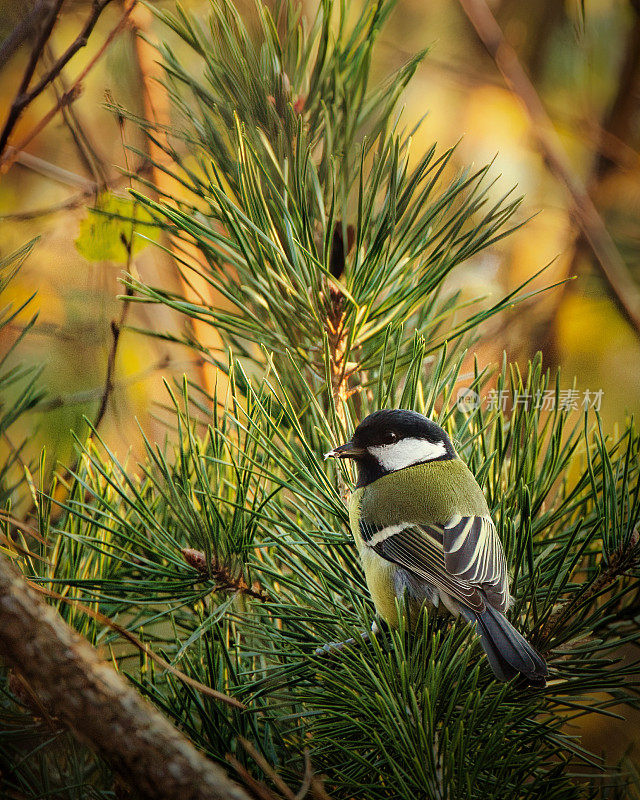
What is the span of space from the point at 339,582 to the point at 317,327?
0.14 metres

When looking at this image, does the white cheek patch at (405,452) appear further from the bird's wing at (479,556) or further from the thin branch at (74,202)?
Answer: the thin branch at (74,202)

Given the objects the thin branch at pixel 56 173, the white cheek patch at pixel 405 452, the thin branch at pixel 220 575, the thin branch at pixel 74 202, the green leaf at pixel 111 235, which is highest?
the thin branch at pixel 56 173

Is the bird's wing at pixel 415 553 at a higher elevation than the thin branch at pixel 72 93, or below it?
below

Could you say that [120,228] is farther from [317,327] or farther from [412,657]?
[412,657]

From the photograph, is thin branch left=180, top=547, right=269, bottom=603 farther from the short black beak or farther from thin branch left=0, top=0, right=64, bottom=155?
thin branch left=0, top=0, right=64, bottom=155

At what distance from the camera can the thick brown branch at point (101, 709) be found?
201 millimetres

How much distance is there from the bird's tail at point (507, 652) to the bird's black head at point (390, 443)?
9 centimetres

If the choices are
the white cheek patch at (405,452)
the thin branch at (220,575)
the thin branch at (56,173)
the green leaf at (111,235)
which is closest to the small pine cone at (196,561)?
the thin branch at (220,575)

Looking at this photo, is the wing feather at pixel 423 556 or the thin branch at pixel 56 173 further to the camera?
the thin branch at pixel 56 173

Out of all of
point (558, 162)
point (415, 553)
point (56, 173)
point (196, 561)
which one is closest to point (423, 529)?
point (415, 553)

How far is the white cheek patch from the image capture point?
353 mm

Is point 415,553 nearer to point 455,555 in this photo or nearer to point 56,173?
point 455,555

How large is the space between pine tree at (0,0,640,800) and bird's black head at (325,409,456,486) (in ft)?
0.07

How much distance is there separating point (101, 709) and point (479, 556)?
0.61 ft
